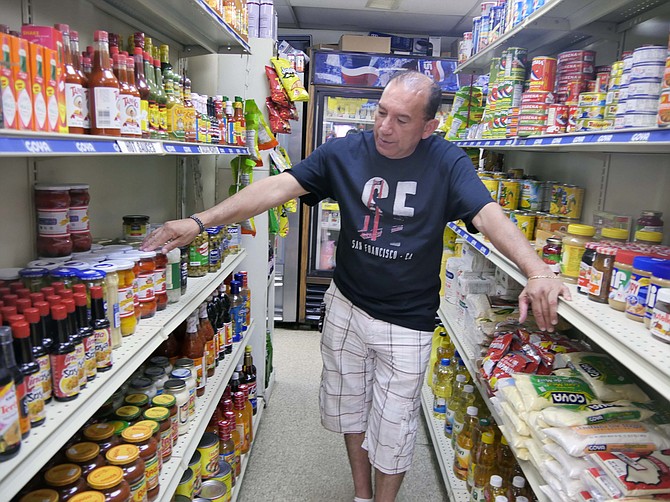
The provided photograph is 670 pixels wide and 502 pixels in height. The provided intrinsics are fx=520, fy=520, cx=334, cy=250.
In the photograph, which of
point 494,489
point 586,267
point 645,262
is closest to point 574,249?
point 586,267

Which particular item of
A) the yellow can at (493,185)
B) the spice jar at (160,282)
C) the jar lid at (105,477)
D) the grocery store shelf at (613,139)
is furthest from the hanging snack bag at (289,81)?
the jar lid at (105,477)

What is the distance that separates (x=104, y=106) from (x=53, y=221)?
0.45 metres

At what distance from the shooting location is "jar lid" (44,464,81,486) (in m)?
1.32

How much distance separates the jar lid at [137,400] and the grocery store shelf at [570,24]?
1920mm

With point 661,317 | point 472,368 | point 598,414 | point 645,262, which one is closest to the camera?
point 661,317

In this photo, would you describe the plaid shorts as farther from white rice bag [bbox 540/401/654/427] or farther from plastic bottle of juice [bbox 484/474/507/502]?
white rice bag [bbox 540/401/654/427]

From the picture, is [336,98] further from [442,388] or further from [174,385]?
[174,385]

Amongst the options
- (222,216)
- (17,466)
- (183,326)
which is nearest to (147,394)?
(183,326)

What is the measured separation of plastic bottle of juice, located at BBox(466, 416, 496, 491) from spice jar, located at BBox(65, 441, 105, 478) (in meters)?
1.60

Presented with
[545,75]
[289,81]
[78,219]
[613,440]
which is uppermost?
[289,81]

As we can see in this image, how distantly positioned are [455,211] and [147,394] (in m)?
1.36

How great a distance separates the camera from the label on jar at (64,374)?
111 centimetres

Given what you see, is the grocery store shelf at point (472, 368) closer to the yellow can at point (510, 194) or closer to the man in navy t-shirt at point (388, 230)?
the man in navy t-shirt at point (388, 230)

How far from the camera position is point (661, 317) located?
1.17m
